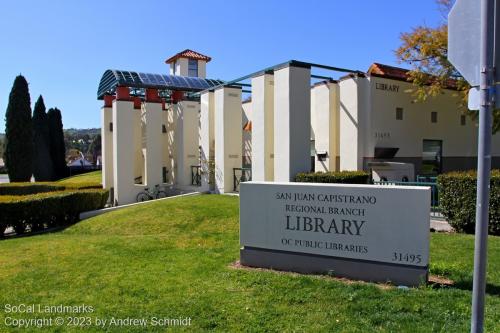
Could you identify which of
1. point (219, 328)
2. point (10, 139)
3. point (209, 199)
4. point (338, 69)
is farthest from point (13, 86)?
point (219, 328)

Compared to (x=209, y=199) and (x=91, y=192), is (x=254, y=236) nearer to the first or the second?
(x=209, y=199)

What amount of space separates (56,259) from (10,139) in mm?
28910

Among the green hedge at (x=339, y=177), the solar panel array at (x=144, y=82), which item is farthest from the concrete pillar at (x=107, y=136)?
the green hedge at (x=339, y=177)

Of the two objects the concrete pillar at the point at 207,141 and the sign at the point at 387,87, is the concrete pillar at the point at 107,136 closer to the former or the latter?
the concrete pillar at the point at 207,141

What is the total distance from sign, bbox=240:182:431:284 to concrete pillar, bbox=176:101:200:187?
13.6 metres

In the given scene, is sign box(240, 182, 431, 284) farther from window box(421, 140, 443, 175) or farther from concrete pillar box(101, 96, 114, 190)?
concrete pillar box(101, 96, 114, 190)

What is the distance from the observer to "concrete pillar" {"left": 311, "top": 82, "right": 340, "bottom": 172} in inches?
592

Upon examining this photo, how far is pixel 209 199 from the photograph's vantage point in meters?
14.2

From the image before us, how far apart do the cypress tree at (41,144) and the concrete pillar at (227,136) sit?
92.7ft

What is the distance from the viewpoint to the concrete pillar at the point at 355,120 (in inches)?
561

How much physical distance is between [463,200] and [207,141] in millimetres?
11738

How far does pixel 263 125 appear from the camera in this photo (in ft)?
46.8

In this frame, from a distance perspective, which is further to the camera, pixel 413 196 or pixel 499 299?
pixel 413 196

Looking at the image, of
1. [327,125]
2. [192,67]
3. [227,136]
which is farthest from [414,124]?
[192,67]
